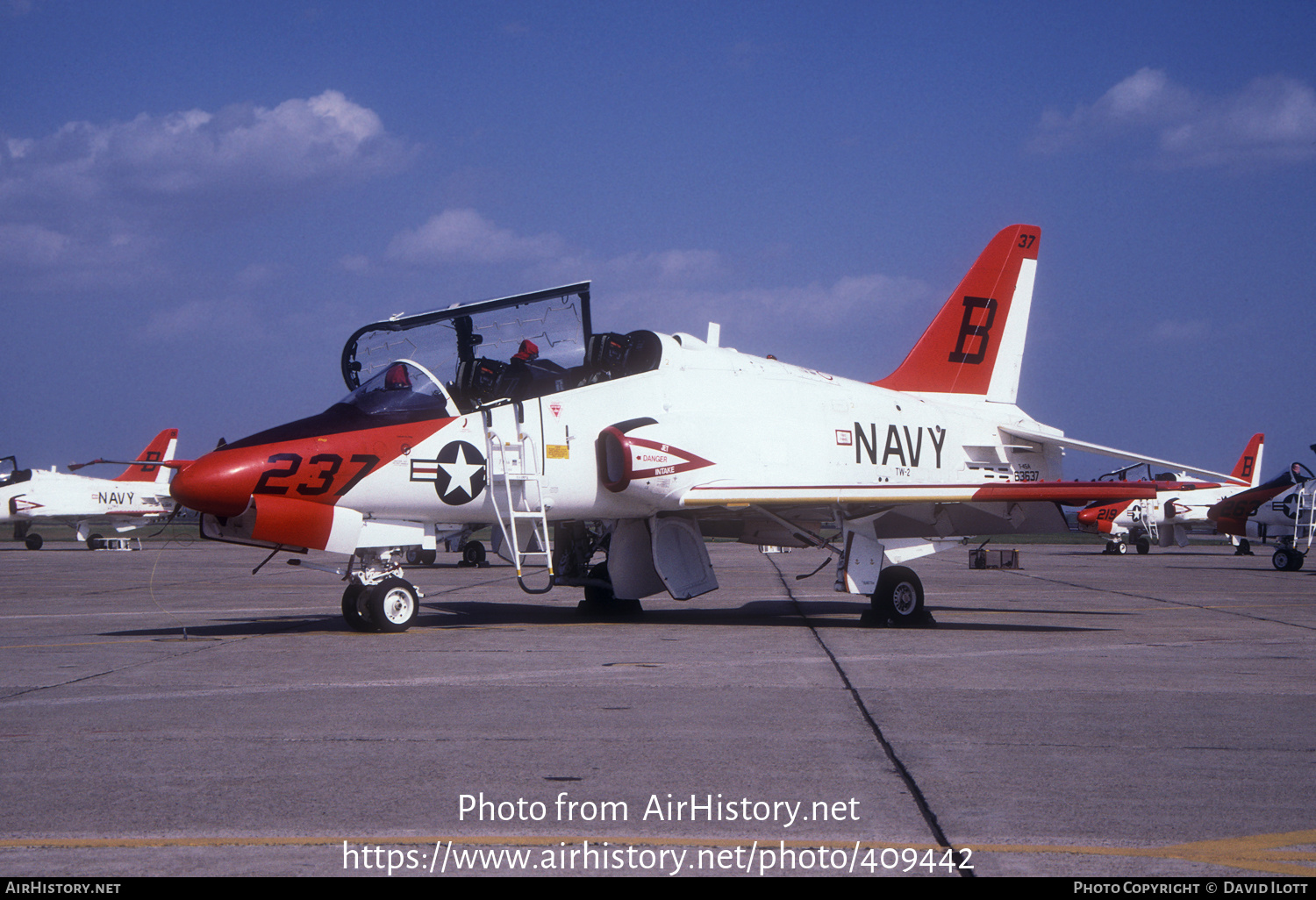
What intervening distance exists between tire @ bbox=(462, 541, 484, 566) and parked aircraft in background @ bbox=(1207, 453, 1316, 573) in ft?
73.9

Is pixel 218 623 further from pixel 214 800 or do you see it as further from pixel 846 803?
pixel 846 803

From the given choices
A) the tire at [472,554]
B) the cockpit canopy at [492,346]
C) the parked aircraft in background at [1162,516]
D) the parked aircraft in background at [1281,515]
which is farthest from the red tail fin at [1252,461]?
the cockpit canopy at [492,346]

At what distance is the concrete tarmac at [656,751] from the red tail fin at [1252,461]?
37.1 metres

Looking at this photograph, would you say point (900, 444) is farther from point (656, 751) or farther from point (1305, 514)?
point (1305, 514)

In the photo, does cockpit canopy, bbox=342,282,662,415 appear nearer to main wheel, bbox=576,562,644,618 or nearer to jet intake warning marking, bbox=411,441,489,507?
jet intake warning marking, bbox=411,441,489,507

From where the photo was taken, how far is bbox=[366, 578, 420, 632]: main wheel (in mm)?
11156

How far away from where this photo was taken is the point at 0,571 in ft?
90.3

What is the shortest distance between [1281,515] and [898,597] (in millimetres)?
24086

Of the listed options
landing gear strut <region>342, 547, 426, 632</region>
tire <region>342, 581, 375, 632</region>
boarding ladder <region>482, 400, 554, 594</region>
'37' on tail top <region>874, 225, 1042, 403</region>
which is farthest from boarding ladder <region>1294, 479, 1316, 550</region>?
tire <region>342, 581, 375, 632</region>

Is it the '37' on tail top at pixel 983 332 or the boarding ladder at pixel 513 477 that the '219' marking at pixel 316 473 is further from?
Result: the '37' on tail top at pixel 983 332

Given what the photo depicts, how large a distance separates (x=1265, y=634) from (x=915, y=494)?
4.23 m

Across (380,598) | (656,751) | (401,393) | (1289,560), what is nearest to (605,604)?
(380,598)
